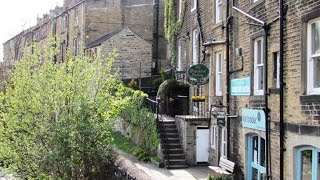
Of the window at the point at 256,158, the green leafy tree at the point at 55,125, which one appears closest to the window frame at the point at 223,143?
the window at the point at 256,158

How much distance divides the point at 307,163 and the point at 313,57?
8.46ft

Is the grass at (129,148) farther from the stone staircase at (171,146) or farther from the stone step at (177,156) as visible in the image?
the stone step at (177,156)

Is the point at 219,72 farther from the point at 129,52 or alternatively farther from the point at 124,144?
the point at 129,52

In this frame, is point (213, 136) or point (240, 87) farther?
point (213, 136)

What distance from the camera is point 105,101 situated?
13.5 metres

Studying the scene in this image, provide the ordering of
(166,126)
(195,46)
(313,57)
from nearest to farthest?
(313,57)
(166,126)
(195,46)

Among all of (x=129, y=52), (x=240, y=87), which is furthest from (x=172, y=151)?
(x=129, y=52)

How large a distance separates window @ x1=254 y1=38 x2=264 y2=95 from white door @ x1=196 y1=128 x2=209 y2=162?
5486mm

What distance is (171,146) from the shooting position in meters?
19.9

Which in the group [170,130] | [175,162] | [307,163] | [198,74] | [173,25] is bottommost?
[175,162]

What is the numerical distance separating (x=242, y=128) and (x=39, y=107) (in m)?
6.70

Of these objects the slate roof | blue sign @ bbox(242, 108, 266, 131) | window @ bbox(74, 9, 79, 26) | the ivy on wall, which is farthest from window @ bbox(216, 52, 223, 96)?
window @ bbox(74, 9, 79, 26)

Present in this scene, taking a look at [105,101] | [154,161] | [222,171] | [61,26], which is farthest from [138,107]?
[61,26]

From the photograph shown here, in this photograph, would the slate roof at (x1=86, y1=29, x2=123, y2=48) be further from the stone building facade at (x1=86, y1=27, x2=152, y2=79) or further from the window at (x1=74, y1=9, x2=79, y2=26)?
the window at (x1=74, y1=9, x2=79, y2=26)
